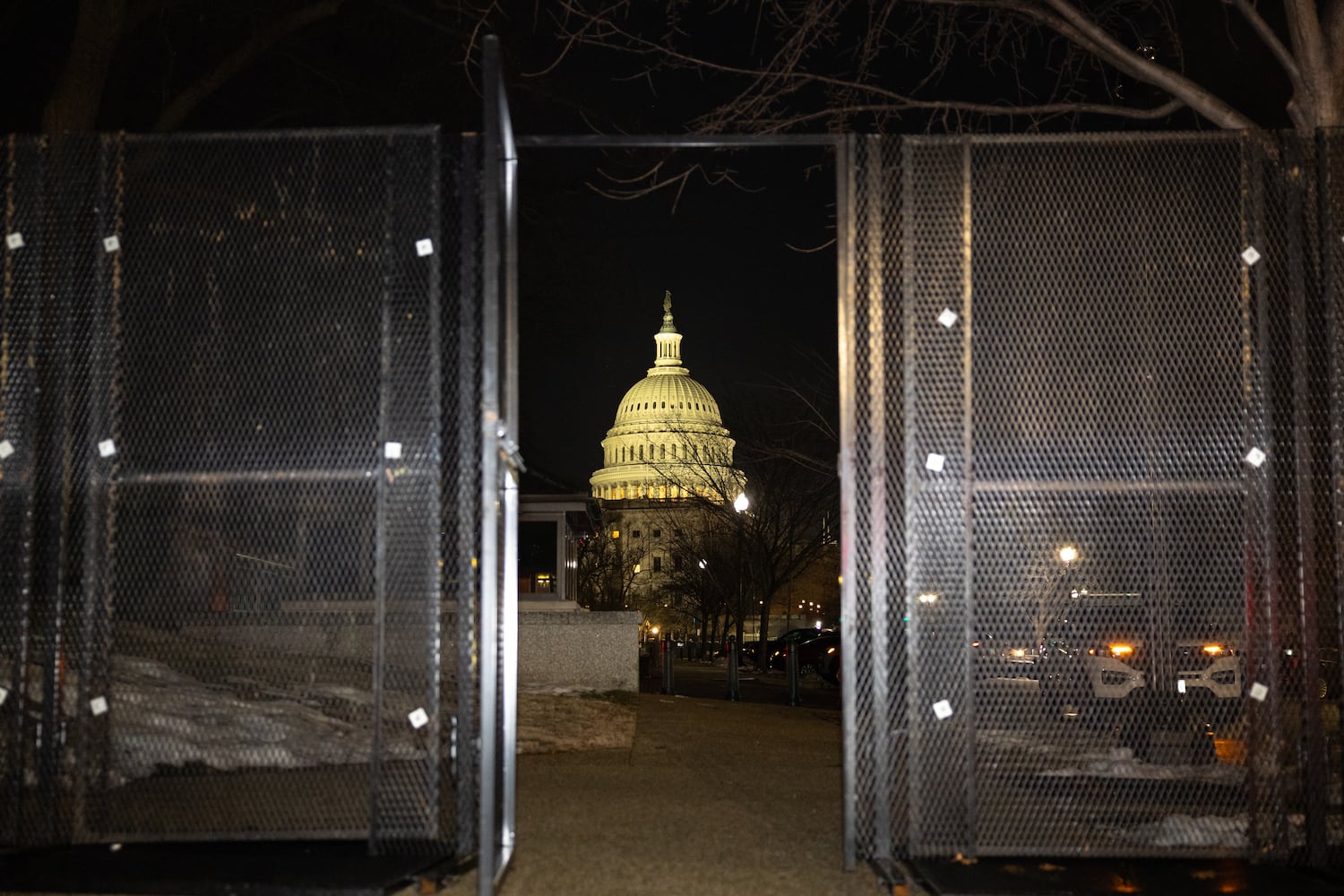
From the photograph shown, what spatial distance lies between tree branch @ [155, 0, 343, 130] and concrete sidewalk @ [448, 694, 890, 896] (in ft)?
29.6

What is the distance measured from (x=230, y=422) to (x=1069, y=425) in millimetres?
4362

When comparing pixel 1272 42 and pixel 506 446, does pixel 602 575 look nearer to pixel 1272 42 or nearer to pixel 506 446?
pixel 1272 42

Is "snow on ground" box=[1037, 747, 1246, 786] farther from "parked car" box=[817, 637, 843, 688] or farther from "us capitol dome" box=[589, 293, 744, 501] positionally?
"us capitol dome" box=[589, 293, 744, 501]

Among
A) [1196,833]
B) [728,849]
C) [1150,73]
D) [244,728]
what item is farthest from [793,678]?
[1196,833]

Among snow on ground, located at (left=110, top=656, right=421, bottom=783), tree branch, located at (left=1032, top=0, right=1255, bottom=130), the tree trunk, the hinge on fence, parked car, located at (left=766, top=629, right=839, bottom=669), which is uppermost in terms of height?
the tree trunk

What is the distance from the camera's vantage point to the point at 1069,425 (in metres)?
6.87

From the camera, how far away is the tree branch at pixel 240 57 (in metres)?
15.2

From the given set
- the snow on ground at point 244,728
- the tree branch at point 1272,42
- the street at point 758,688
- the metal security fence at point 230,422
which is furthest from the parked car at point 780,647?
the metal security fence at point 230,422

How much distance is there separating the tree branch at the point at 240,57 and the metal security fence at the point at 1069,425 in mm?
10437

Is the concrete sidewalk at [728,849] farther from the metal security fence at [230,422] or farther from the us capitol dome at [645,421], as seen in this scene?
the us capitol dome at [645,421]

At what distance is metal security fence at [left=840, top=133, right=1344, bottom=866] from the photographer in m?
6.57

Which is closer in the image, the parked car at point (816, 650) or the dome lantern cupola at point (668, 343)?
the parked car at point (816, 650)

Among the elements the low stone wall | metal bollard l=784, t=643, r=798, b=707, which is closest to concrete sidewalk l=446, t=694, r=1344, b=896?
the low stone wall

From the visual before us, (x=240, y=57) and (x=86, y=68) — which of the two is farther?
(x=240, y=57)
